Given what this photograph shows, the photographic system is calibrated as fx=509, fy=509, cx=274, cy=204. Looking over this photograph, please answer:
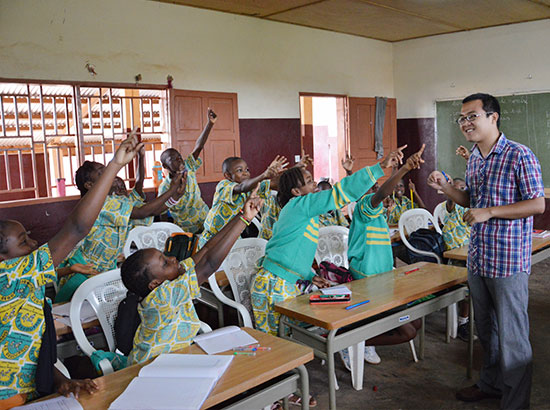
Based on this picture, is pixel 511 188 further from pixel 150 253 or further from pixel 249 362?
pixel 150 253

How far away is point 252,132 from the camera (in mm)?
7449

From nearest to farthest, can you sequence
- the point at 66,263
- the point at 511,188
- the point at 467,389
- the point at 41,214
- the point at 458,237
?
the point at 511,188, the point at 467,389, the point at 66,263, the point at 458,237, the point at 41,214

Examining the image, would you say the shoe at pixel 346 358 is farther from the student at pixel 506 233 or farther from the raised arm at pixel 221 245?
the raised arm at pixel 221 245

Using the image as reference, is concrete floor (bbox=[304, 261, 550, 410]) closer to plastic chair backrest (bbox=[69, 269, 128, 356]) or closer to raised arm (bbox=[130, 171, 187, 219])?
plastic chair backrest (bbox=[69, 269, 128, 356])

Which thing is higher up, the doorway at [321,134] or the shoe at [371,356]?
the doorway at [321,134]

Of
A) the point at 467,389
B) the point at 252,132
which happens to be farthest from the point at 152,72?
the point at 467,389

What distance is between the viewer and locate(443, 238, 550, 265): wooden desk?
3785mm

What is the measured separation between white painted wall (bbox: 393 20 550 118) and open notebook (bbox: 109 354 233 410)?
765 cm

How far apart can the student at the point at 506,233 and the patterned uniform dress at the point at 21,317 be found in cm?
190

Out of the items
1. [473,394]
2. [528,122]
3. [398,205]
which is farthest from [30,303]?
[528,122]

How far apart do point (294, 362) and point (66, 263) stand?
6.52 feet

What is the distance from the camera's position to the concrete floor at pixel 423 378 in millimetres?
2998

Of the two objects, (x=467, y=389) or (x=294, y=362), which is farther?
(x=467, y=389)

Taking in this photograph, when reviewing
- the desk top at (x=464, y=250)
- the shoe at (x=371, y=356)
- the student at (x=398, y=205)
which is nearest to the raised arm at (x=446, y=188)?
the desk top at (x=464, y=250)
